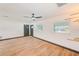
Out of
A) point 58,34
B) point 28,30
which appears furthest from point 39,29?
point 58,34

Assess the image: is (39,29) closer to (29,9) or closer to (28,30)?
(28,30)

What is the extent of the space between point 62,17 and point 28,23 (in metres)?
0.74

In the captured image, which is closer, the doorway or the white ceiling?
the white ceiling

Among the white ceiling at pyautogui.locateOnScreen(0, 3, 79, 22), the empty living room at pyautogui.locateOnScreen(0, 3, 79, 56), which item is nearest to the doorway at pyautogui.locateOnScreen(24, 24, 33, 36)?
the empty living room at pyautogui.locateOnScreen(0, 3, 79, 56)

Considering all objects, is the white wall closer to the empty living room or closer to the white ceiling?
the empty living room

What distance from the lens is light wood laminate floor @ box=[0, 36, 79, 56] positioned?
A: 97.8 inches

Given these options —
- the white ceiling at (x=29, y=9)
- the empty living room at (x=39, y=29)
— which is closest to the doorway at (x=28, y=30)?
the empty living room at (x=39, y=29)

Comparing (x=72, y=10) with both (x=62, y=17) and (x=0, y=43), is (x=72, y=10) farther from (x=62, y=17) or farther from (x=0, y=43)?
(x=0, y=43)

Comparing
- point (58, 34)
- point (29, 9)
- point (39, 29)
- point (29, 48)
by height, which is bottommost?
point (29, 48)

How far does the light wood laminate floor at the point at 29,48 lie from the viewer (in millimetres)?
2484

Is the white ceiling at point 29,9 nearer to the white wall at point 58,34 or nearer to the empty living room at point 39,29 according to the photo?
the empty living room at point 39,29

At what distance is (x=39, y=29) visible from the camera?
261cm

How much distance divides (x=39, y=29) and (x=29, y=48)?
1.52 feet

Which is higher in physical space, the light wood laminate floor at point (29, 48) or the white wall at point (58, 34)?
the white wall at point (58, 34)
